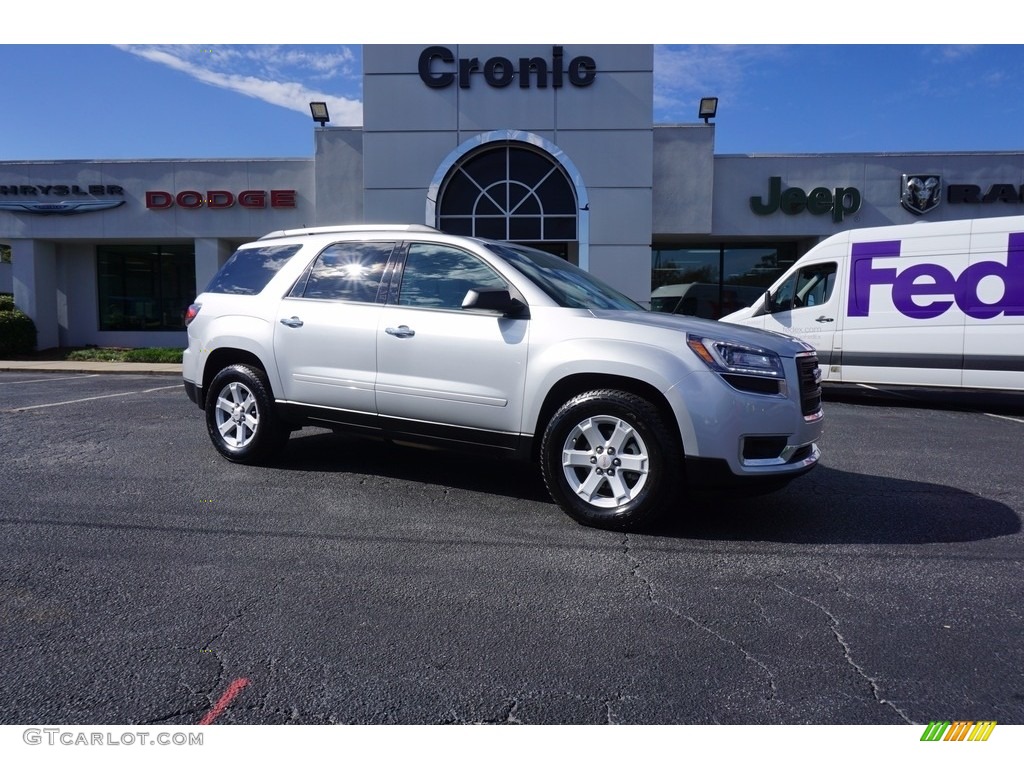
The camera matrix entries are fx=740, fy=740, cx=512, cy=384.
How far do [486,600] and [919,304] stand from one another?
915cm

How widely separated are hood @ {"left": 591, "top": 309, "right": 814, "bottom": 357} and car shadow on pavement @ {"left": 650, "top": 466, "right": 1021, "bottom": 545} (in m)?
1.07

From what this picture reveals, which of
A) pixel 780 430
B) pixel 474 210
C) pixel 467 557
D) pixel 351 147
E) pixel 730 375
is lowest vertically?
pixel 467 557

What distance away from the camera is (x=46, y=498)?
16.4ft

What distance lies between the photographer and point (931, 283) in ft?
33.2

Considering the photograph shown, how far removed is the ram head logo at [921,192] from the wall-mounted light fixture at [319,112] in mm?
13724

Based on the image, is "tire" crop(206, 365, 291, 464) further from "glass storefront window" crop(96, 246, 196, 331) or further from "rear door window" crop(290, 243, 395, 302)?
"glass storefront window" crop(96, 246, 196, 331)

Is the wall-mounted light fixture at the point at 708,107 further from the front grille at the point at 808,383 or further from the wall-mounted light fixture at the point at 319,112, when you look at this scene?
the front grille at the point at 808,383

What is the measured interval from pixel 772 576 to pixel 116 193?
20.1m

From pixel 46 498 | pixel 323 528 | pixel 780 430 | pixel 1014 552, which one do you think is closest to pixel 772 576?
pixel 780 430

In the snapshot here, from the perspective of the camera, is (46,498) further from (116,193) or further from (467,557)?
(116,193)
